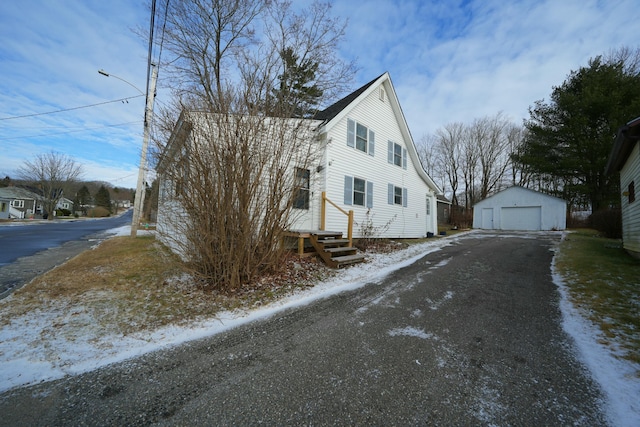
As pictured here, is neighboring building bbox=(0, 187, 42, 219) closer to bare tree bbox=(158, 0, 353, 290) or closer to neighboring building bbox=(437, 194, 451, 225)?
bare tree bbox=(158, 0, 353, 290)

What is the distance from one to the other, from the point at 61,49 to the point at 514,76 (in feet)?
59.9

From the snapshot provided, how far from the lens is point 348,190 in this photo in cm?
1023

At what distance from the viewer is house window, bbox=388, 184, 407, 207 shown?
12.5 metres

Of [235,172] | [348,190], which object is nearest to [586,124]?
[348,190]

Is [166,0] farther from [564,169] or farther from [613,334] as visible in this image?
[564,169]

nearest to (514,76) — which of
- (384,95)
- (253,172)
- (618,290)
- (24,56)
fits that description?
(384,95)

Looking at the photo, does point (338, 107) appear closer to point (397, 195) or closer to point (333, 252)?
point (397, 195)

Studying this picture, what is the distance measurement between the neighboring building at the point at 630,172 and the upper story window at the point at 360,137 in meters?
7.50

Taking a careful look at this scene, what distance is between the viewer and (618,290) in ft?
14.6

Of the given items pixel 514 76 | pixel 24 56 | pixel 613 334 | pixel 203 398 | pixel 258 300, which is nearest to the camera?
pixel 203 398

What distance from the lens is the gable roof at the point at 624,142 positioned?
6532mm

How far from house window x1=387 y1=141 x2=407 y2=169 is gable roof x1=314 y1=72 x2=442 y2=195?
745 millimetres

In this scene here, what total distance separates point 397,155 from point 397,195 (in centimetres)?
211

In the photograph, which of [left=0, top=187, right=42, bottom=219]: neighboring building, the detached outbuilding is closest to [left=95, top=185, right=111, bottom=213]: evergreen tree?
[left=0, top=187, right=42, bottom=219]: neighboring building
